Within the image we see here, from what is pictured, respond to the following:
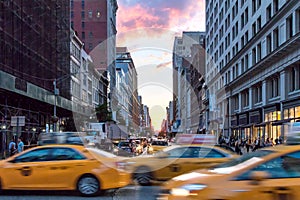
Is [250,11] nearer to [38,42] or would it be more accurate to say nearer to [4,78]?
[38,42]

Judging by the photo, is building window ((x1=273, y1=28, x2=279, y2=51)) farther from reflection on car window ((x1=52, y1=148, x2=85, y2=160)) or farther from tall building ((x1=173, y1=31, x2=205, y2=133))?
reflection on car window ((x1=52, y1=148, x2=85, y2=160))

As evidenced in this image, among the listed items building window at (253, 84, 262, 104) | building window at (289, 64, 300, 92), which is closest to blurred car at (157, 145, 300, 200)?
building window at (289, 64, 300, 92)

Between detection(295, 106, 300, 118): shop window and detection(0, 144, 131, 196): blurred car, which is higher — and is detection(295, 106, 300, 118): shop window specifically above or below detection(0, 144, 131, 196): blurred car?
above

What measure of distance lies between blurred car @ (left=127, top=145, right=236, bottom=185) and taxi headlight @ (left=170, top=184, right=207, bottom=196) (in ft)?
18.7

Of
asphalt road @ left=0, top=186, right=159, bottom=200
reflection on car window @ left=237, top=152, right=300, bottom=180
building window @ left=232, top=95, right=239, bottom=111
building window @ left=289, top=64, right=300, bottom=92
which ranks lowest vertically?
asphalt road @ left=0, top=186, right=159, bottom=200

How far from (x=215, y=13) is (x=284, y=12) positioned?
42.2 metres

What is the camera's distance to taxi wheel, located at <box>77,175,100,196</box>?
11.3 metres

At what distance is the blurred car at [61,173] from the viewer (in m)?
11.3

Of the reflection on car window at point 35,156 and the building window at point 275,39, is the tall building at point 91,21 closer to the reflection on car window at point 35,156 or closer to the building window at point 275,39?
the building window at point 275,39

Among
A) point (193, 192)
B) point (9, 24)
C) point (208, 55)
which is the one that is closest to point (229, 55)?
point (208, 55)

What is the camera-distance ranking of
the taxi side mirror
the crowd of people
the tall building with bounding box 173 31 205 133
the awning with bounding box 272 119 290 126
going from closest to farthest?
the taxi side mirror, the tall building with bounding box 173 31 205 133, the crowd of people, the awning with bounding box 272 119 290 126

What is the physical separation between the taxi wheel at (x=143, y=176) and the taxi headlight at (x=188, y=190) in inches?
248

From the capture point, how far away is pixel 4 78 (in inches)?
1167

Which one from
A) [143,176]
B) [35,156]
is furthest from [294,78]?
[35,156]
